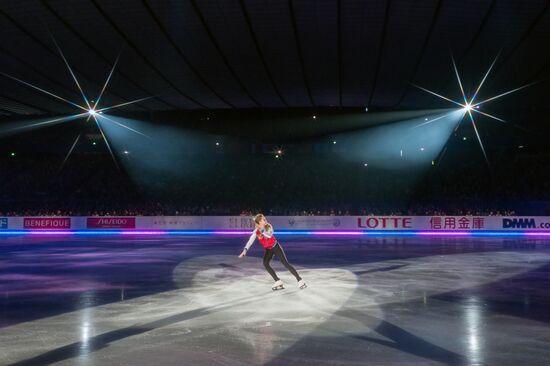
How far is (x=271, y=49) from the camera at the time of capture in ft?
78.0

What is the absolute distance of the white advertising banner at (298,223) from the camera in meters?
33.0

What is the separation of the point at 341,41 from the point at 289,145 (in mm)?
24074

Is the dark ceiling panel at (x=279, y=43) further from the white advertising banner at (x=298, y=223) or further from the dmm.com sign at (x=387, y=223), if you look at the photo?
the dmm.com sign at (x=387, y=223)

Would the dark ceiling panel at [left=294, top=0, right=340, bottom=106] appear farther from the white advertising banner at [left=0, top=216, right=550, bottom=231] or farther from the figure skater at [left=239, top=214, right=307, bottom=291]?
the figure skater at [left=239, top=214, right=307, bottom=291]

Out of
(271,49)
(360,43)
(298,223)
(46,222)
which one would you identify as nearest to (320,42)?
(360,43)

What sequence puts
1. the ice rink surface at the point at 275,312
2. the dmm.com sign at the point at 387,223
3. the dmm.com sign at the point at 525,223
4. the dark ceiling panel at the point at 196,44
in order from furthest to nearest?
1. the dmm.com sign at the point at 387,223
2. the dmm.com sign at the point at 525,223
3. the dark ceiling panel at the point at 196,44
4. the ice rink surface at the point at 275,312

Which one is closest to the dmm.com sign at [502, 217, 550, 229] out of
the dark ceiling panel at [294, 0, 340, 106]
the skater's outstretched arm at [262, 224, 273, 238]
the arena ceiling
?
the arena ceiling

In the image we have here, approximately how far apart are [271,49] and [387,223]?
15.5 meters

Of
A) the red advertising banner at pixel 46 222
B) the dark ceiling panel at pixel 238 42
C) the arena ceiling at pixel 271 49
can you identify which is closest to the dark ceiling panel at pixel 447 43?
the arena ceiling at pixel 271 49

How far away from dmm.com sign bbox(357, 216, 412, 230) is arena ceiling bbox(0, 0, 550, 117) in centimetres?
780

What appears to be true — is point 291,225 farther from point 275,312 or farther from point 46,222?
point 275,312

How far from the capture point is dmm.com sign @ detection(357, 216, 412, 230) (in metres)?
33.9

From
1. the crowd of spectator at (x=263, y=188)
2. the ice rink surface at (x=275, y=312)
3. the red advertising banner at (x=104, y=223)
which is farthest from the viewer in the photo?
the crowd of spectator at (x=263, y=188)

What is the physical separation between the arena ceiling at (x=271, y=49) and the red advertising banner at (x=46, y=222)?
786 centimetres
